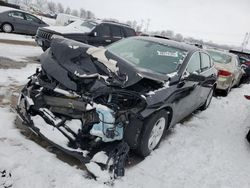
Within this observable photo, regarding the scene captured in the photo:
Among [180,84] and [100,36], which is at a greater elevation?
[180,84]

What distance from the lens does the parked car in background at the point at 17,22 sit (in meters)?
15.7

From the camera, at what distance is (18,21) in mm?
16406

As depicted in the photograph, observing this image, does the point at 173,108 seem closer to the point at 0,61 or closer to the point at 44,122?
the point at 44,122

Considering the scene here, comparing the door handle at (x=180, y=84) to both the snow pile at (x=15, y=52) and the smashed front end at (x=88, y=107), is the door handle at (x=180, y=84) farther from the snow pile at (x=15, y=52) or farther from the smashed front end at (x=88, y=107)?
the snow pile at (x=15, y=52)

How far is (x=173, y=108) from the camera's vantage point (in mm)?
4785

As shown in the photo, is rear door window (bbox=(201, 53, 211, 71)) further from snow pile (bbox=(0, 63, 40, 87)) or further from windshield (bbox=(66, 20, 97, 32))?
windshield (bbox=(66, 20, 97, 32))

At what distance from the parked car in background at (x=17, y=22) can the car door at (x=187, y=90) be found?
13.1 meters

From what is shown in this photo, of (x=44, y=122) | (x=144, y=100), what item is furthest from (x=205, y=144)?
(x=44, y=122)

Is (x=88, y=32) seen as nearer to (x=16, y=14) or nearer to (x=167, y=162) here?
(x=16, y=14)

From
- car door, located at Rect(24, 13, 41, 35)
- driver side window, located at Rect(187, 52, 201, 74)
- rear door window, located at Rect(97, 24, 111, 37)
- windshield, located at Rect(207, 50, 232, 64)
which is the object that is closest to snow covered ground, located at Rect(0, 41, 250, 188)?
driver side window, located at Rect(187, 52, 201, 74)

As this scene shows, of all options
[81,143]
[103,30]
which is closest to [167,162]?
[81,143]

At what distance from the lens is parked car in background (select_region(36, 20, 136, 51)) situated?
1069 centimetres

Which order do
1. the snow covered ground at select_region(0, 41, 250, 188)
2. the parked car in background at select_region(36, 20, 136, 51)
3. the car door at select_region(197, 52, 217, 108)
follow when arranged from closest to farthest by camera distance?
1. the snow covered ground at select_region(0, 41, 250, 188)
2. the car door at select_region(197, 52, 217, 108)
3. the parked car in background at select_region(36, 20, 136, 51)

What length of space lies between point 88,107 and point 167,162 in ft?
5.38
